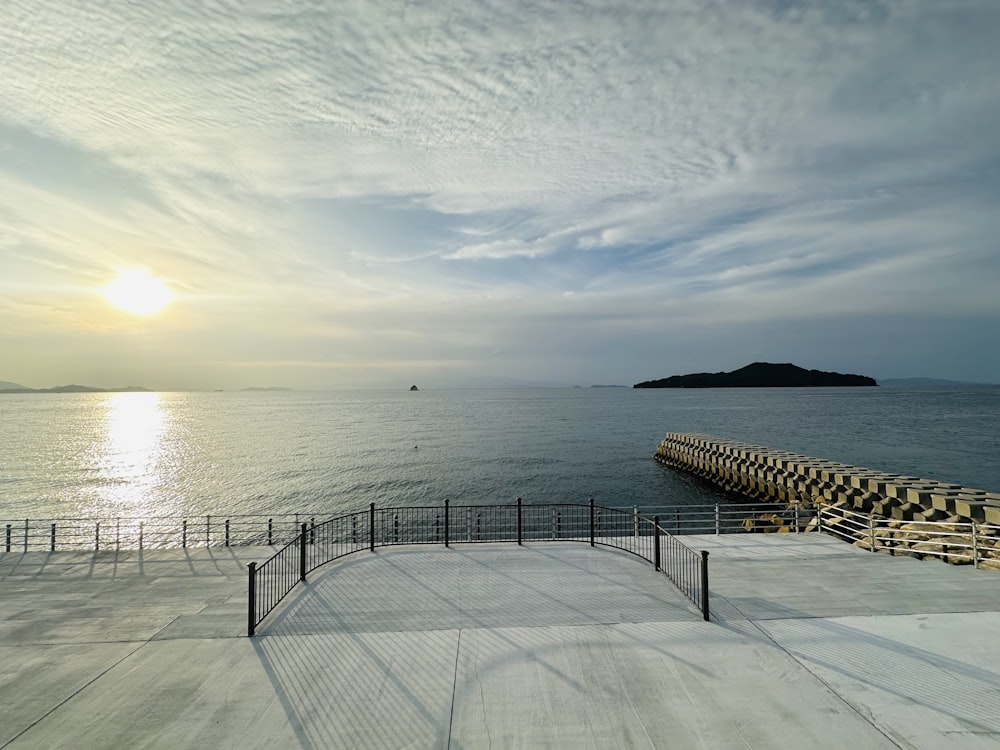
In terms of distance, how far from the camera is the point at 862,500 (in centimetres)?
3169

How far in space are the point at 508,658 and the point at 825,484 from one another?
3611 cm

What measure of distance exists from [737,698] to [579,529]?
78.7ft

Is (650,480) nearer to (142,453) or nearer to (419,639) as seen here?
(419,639)

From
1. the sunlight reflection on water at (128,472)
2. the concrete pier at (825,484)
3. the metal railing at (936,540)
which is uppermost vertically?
the metal railing at (936,540)

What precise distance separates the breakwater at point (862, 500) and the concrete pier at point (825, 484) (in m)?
0.04

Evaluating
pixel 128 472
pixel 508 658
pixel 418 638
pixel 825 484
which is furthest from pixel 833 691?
pixel 128 472

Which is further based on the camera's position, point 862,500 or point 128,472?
point 128,472

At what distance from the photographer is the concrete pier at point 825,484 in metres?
24.3

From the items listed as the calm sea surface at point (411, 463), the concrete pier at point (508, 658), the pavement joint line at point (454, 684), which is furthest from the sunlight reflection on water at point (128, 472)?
the pavement joint line at point (454, 684)

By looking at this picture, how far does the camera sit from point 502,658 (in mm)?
8250

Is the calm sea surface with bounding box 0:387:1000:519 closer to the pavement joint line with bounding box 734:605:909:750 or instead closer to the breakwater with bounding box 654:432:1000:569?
the breakwater with bounding box 654:432:1000:569

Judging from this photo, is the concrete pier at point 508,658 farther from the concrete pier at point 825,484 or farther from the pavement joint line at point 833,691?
the concrete pier at point 825,484

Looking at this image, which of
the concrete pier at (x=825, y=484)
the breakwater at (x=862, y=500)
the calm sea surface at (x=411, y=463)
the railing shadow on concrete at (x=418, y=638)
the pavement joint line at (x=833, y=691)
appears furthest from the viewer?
the calm sea surface at (x=411, y=463)

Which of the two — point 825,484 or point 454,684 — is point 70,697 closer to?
point 454,684
